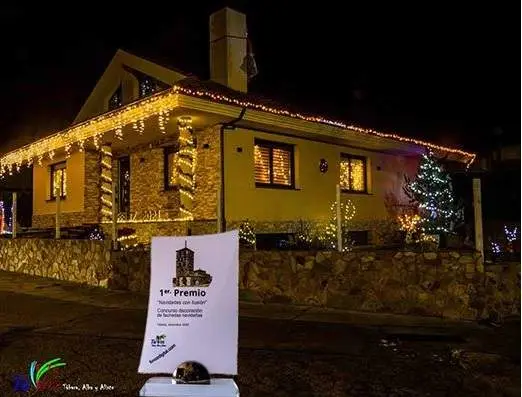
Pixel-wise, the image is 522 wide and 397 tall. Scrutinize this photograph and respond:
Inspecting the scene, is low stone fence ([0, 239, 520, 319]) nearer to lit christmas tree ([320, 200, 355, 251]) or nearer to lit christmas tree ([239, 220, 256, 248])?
lit christmas tree ([239, 220, 256, 248])

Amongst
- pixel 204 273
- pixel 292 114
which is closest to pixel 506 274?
pixel 204 273

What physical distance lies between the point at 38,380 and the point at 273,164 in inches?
388

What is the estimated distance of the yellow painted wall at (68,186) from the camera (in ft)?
56.2

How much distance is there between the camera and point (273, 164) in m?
14.2

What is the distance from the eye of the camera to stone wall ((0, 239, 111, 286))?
1132 centimetres

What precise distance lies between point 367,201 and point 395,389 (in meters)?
12.2

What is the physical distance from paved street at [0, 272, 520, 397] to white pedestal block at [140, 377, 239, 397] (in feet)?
3.57

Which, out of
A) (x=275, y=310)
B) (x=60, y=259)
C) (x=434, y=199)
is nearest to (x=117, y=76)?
(x=60, y=259)

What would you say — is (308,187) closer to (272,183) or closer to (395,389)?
(272,183)

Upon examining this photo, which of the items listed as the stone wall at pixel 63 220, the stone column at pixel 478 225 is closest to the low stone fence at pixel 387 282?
the stone column at pixel 478 225

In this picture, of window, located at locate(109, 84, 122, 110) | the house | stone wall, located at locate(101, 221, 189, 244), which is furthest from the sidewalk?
window, located at locate(109, 84, 122, 110)

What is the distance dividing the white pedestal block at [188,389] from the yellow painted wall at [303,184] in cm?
924

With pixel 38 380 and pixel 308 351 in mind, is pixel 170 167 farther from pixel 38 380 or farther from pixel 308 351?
pixel 38 380

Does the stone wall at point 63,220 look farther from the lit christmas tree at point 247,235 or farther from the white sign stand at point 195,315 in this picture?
the white sign stand at point 195,315
